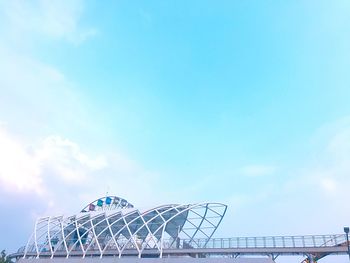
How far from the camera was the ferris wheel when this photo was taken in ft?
188

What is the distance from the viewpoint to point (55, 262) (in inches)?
1810

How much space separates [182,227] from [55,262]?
66.9 feet

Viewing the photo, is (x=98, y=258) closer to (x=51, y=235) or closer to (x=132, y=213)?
(x=132, y=213)

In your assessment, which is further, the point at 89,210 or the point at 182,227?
the point at 89,210

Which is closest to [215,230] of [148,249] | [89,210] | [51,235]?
[148,249]

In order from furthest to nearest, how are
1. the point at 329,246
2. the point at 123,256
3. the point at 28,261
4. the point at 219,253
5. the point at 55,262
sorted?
the point at 28,261, the point at 55,262, the point at 123,256, the point at 219,253, the point at 329,246

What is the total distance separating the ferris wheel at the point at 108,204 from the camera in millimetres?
57438

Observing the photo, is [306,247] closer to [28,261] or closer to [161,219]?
[161,219]

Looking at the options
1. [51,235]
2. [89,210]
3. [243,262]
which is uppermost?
[89,210]

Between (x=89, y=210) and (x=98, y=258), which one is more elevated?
(x=89, y=210)

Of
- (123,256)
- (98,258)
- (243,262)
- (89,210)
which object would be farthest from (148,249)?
A: (89,210)

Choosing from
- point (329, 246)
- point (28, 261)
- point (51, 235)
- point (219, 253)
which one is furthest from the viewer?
point (51, 235)

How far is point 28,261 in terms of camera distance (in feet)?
163

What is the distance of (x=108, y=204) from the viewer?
57.5 metres
